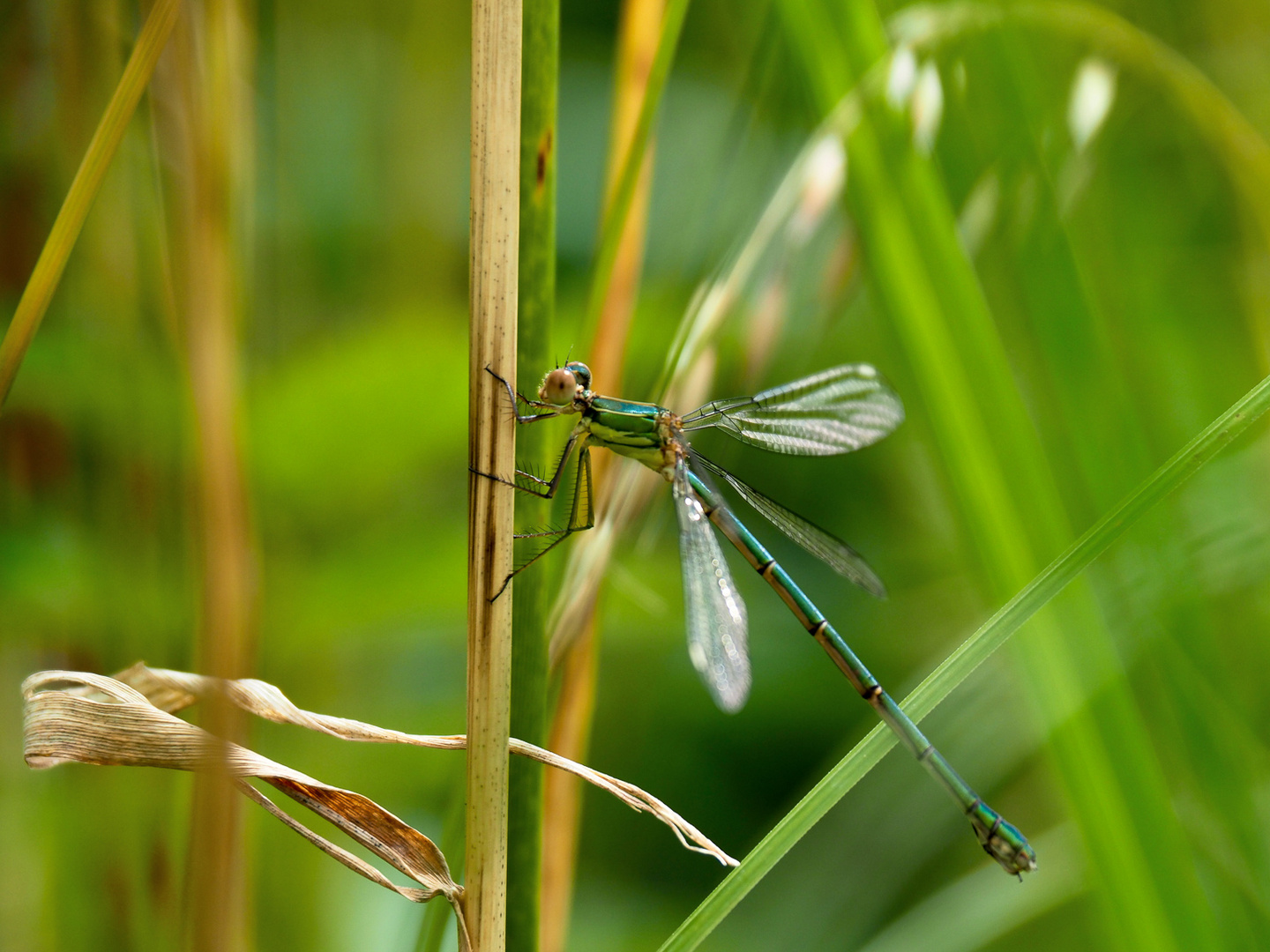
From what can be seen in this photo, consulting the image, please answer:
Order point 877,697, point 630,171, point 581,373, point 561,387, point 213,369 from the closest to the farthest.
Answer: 1. point 213,369
2. point 630,171
3. point 561,387
4. point 581,373
5. point 877,697

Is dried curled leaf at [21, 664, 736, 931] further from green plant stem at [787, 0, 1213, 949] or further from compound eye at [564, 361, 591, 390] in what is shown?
compound eye at [564, 361, 591, 390]

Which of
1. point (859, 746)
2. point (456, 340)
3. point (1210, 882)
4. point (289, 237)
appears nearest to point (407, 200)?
point (289, 237)

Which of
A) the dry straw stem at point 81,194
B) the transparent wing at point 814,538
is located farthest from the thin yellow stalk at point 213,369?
the transparent wing at point 814,538

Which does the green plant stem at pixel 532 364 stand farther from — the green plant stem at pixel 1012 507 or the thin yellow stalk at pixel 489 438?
the green plant stem at pixel 1012 507

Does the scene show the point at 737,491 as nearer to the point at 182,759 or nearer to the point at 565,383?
the point at 565,383

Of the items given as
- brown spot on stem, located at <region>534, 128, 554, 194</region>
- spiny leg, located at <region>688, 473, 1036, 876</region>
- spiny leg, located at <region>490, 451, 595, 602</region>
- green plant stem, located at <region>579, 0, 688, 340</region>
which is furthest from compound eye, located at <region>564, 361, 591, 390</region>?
brown spot on stem, located at <region>534, 128, 554, 194</region>

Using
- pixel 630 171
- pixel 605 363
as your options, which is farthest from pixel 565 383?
pixel 630 171
